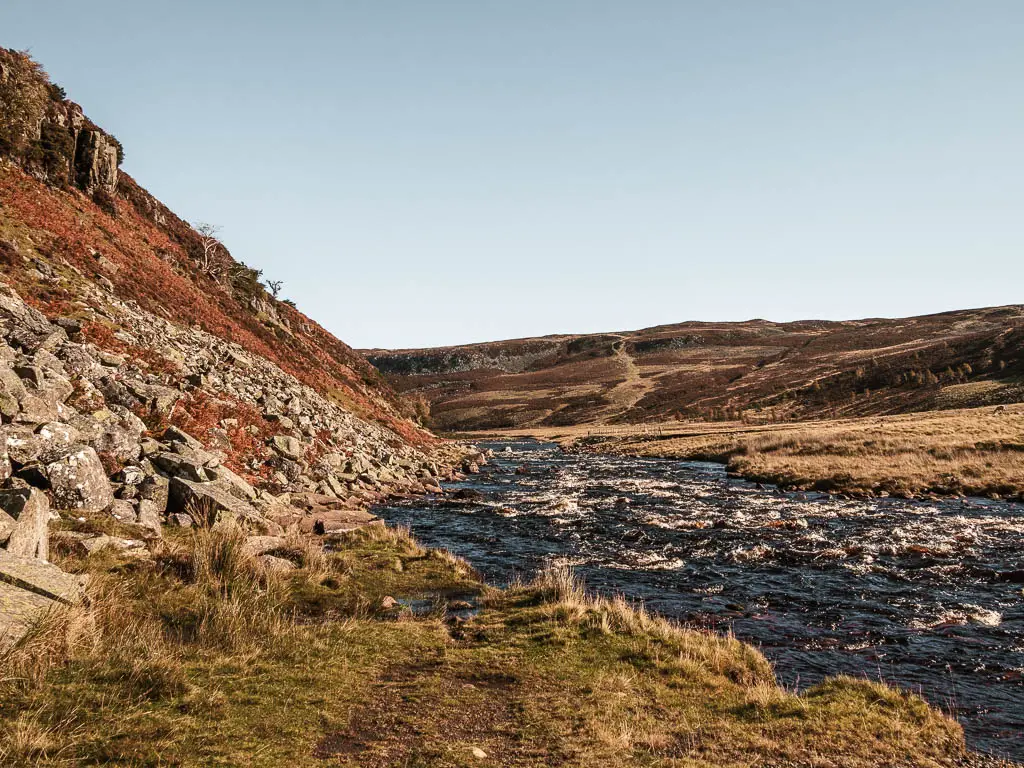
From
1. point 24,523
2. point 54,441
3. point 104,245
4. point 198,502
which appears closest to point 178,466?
point 198,502

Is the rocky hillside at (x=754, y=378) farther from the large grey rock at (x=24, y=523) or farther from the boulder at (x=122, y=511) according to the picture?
the large grey rock at (x=24, y=523)

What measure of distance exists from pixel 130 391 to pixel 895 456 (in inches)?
1596

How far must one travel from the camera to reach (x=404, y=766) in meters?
5.70

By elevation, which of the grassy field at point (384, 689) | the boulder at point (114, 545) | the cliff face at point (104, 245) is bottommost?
the grassy field at point (384, 689)

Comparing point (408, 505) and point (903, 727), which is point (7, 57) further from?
point (903, 727)

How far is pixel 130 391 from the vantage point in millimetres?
16312

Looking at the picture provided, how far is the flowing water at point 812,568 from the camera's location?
9.92 meters

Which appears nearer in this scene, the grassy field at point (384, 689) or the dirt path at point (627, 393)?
the grassy field at point (384, 689)

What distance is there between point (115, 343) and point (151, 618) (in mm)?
14445

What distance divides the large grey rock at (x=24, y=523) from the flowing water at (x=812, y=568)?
31.5 feet

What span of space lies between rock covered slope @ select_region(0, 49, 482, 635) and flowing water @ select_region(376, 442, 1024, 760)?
550 centimetres

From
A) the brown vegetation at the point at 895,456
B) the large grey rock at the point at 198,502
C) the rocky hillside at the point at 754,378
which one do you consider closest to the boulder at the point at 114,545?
the large grey rock at the point at 198,502

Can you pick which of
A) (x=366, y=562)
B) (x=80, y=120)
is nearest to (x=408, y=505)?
(x=366, y=562)

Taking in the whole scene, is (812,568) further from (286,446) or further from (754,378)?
(754,378)
